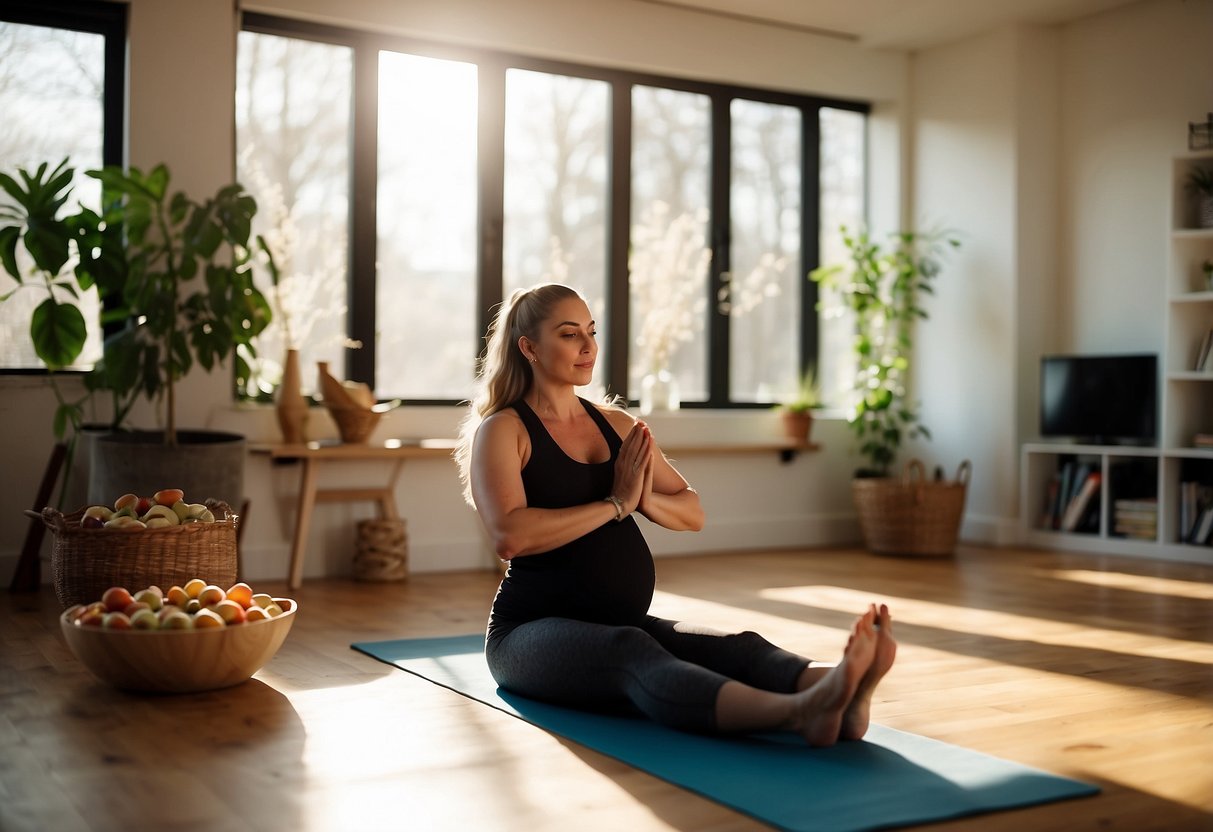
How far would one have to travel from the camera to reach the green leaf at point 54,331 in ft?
14.9

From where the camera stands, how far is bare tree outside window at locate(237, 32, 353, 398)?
5375mm

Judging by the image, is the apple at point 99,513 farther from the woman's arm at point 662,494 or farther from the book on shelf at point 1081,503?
the book on shelf at point 1081,503

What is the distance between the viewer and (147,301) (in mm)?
4504

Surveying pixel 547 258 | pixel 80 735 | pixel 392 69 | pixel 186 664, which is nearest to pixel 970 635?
pixel 186 664

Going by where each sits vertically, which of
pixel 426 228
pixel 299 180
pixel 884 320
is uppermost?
pixel 299 180

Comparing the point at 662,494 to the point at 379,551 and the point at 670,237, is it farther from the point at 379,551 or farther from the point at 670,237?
the point at 670,237

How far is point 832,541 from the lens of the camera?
6812mm

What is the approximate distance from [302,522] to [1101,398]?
3.69m

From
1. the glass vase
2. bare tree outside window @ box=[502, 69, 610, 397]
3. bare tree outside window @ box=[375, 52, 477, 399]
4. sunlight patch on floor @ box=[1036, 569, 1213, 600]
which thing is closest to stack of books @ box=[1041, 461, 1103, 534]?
sunlight patch on floor @ box=[1036, 569, 1213, 600]

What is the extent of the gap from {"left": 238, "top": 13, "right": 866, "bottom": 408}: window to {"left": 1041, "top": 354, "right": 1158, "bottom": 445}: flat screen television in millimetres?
1187

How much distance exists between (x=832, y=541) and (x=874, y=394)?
33.0 inches

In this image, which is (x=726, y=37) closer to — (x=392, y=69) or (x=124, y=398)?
(x=392, y=69)

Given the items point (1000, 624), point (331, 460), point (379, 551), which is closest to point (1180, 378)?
point (1000, 624)

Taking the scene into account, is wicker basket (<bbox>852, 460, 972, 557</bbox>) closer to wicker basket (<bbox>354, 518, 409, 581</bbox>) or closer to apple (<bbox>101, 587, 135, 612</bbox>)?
wicker basket (<bbox>354, 518, 409, 581</bbox>)
